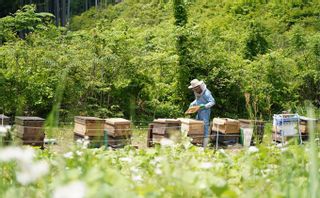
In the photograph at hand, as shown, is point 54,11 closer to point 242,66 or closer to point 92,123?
point 242,66

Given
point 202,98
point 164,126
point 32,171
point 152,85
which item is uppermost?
point 152,85

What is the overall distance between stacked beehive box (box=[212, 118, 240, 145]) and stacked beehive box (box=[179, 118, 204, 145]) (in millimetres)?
707

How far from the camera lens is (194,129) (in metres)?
8.27

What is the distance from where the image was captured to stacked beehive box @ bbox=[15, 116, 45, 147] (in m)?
6.63

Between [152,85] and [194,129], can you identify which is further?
[152,85]

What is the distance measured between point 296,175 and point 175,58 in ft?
35.5

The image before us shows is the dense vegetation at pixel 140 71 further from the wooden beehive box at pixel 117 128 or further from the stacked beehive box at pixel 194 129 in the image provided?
the wooden beehive box at pixel 117 128

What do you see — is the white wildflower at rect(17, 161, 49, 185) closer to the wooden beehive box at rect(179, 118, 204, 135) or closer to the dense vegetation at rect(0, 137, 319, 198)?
the dense vegetation at rect(0, 137, 319, 198)

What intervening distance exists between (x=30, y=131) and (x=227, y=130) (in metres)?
3.71

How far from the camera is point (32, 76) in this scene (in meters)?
11.8

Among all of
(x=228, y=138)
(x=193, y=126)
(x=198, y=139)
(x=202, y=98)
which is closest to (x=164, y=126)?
(x=193, y=126)

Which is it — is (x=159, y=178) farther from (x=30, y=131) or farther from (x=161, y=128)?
(x=161, y=128)

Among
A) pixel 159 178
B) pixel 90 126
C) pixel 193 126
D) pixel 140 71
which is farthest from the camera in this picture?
pixel 140 71

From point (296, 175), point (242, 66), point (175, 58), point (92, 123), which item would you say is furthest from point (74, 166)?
point (242, 66)
